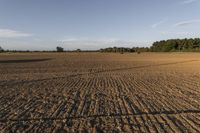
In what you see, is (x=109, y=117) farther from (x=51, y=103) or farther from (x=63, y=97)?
(x=63, y=97)

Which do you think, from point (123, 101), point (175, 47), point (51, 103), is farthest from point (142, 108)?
point (175, 47)

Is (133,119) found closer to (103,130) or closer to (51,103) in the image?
(103,130)

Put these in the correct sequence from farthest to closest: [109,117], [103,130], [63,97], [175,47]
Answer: [175,47] < [63,97] < [109,117] < [103,130]

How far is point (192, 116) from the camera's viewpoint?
301 inches

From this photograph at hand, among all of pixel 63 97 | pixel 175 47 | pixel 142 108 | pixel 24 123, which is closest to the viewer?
Result: pixel 24 123

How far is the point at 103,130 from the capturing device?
20.8ft

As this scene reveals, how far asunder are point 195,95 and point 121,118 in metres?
5.30

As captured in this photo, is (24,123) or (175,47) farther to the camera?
(175,47)

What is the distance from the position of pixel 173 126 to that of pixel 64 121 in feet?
9.72

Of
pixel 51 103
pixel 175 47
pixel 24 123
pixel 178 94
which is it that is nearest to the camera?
pixel 24 123

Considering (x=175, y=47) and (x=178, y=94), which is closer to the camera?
(x=178, y=94)

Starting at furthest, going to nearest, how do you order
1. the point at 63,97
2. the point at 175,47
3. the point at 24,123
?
the point at 175,47 < the point at 63,97 < the point at 24,123

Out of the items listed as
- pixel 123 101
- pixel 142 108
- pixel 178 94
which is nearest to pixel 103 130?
pixel 142 108

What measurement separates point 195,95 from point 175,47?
13305cm
